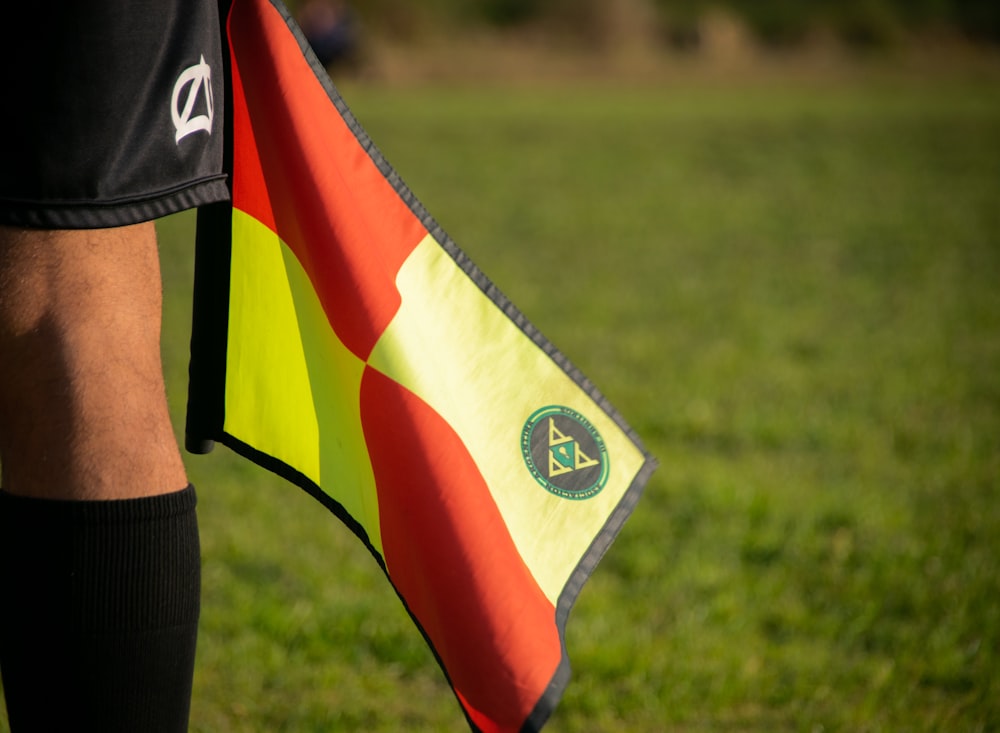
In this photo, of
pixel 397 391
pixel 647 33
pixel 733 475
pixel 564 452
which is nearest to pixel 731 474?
pixel 733 475

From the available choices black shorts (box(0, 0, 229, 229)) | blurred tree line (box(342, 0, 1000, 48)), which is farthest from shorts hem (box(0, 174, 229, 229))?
blurred tree line (box(342, 0, 1000, 48))

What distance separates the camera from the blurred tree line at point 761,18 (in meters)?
33.7

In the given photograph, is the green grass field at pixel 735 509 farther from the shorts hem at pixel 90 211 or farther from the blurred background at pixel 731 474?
the shorts hem at pixel 90 211

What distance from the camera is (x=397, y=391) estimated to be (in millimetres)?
1011

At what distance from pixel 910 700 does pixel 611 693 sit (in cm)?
47

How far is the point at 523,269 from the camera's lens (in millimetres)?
5363

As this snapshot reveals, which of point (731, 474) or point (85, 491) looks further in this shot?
point (731, 474)

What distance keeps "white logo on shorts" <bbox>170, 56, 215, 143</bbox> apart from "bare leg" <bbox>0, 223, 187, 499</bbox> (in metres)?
0.10

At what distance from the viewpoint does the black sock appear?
88 cm

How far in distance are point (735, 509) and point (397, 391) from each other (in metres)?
1.63

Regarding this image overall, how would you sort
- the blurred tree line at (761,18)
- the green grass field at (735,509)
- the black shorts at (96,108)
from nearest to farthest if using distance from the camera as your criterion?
the black shorts at (96,108) → the green grass field at (735,509) → the blurred tree line at (761,18)

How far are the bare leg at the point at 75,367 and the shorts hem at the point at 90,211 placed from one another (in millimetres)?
20

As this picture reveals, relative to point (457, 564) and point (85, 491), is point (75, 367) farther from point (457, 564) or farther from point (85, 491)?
point (457, 564)

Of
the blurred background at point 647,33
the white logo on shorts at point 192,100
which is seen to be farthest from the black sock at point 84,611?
the blurred background at point 647,33
